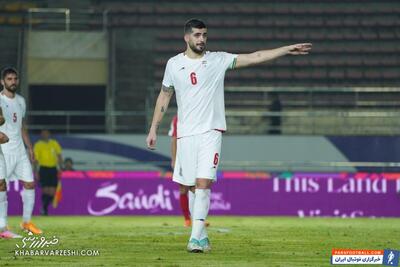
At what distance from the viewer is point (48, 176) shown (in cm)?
2409

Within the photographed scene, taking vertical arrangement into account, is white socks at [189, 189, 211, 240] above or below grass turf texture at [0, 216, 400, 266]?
above

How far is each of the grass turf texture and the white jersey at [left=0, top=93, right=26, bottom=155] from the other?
131 centimetres

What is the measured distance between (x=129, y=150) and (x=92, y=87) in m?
4.71

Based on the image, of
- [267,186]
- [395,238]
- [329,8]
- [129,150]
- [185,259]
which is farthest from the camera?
[329,8]

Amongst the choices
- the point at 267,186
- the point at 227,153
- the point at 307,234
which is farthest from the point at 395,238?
the point at 227,153

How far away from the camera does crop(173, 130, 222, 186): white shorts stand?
11.4m

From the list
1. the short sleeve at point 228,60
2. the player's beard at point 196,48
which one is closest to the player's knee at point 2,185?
the player's beard at point 196,48

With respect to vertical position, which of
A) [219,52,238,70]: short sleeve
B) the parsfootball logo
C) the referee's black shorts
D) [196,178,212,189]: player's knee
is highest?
[219,52,238,70]: short sleeve

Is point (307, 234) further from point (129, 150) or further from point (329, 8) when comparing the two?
point (329, 8)

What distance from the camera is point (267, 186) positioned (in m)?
24.1

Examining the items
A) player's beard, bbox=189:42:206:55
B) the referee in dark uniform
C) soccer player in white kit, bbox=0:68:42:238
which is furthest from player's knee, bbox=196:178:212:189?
the referee in dark uniform

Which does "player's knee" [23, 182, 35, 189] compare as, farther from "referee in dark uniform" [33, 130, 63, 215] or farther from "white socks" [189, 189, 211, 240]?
"referee in dark uniform" [33, 130, 63, 215]

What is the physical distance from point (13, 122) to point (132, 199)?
909 cm

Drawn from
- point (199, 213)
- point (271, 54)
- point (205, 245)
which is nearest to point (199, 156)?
point (199, 213)
